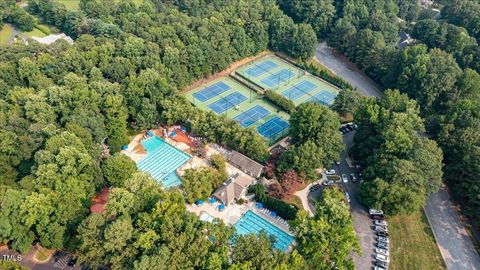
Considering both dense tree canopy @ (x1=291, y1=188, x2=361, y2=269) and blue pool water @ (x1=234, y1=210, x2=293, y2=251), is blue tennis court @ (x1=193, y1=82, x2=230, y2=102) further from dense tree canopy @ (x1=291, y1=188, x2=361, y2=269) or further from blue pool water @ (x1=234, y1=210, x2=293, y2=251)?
dense tree canopy @ (x1=291, y1=188, x2=361, y2=269)

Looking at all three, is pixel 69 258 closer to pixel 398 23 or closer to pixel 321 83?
pixel 321 83

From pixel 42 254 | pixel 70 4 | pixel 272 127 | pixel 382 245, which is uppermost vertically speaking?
pixel 382 245

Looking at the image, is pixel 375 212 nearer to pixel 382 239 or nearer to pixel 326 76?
pixel 382 239

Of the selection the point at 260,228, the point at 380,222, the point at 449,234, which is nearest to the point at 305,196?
the point at 260,228

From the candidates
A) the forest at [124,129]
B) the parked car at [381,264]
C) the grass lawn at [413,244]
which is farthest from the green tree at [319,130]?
the parked car at [381,264]

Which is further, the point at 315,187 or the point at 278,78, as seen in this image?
the point at 278,78

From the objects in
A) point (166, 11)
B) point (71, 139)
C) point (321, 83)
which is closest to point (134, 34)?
point (166, 11)

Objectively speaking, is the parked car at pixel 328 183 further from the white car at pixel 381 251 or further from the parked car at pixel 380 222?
the white car at pixel 381 251
